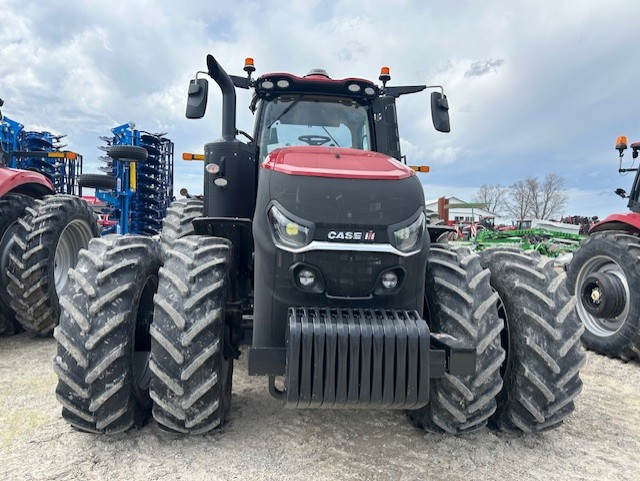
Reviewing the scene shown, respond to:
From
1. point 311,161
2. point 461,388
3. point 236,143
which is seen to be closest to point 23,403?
point 236,143

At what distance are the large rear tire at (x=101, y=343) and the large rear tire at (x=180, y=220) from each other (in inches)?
66.3

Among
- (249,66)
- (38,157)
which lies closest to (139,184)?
(38,157)

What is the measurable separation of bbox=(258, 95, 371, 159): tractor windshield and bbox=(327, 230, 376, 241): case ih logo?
162 centimetres

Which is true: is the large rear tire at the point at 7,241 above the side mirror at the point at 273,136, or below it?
below

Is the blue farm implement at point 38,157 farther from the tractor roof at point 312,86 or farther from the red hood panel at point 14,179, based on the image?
the tractor roof at point 312,86

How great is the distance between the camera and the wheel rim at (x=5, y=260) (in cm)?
515

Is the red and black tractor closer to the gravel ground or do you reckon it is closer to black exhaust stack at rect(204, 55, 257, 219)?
the gravel ground

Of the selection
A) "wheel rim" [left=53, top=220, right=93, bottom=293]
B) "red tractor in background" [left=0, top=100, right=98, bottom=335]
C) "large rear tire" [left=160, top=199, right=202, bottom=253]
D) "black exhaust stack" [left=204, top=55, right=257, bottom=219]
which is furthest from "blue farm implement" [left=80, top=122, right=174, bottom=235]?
"black exhaust stack" [left=204, top=55, right=257, bottom=219]

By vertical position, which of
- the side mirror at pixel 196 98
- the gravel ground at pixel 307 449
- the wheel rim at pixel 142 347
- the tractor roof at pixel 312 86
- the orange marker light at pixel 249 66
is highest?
the orange marker light at pixel 249 66

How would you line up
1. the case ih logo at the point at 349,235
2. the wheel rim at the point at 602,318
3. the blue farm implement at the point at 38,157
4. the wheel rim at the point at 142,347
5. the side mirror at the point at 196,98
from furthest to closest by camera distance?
the blue farm implement at the point at 38,157
the wheel rim at the point at 602,318
the side mirror at the point at 196,98
the wheel rim at the point at 142,347
the case ih logo at the point at 349,235

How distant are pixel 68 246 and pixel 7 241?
1.08 m

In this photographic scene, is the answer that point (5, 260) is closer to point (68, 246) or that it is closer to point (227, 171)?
point (68, 246)

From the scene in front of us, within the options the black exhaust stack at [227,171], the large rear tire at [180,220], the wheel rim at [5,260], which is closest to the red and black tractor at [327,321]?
the black exhaust stack at [227,171]

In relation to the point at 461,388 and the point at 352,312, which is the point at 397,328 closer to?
the point at 352,312
